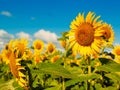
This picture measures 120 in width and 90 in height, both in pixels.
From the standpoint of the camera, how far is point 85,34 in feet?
16.5

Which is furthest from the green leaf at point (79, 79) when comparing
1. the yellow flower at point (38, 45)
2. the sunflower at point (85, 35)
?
the yellow flower at point (38, 45)

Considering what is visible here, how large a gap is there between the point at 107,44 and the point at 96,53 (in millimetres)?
245

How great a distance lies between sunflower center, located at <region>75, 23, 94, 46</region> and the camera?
5043 mm

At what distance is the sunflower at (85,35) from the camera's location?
495 centimetres

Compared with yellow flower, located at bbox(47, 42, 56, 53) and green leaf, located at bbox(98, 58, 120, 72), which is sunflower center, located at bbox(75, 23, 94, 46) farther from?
yellow flower, located at bbox(47, 42, 56, 53)

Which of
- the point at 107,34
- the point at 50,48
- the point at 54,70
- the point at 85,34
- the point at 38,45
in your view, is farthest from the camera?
the point at 38,45

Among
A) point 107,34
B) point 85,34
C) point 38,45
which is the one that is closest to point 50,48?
point 38,45

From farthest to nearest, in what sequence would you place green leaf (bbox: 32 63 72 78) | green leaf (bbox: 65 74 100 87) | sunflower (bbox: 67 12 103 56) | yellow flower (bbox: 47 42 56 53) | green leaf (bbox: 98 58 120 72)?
yellow flower (bbox: 47 42 56 53)
sunflower (bbox: 67 12 103 56)
green leaf (bbox: 98 58 120 72)
green leaf (bbox: 65 74 100 87)
green leaf (bbox: 32 63 72 78)

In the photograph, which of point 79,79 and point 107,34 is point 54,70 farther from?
point 107,34

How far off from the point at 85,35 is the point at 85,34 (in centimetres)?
2

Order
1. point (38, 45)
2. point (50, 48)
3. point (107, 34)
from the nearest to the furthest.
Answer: point (107, 34), point (50, 48), point (38, 45)

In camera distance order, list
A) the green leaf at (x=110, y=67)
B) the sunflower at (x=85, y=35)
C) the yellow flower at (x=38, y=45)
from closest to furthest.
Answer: the green leaf at (x=110, y=67), the sunflower at (x=85, y=35), the yellow flower at (x=38, y=45)

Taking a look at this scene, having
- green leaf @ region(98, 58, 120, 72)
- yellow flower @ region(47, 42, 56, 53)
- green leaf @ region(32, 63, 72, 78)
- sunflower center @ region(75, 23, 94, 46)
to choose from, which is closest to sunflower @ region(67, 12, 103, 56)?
sunflower center @ region(75, 23, 94, 46)

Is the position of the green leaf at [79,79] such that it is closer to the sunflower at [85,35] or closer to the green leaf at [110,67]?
the green leaf at [110,67]
